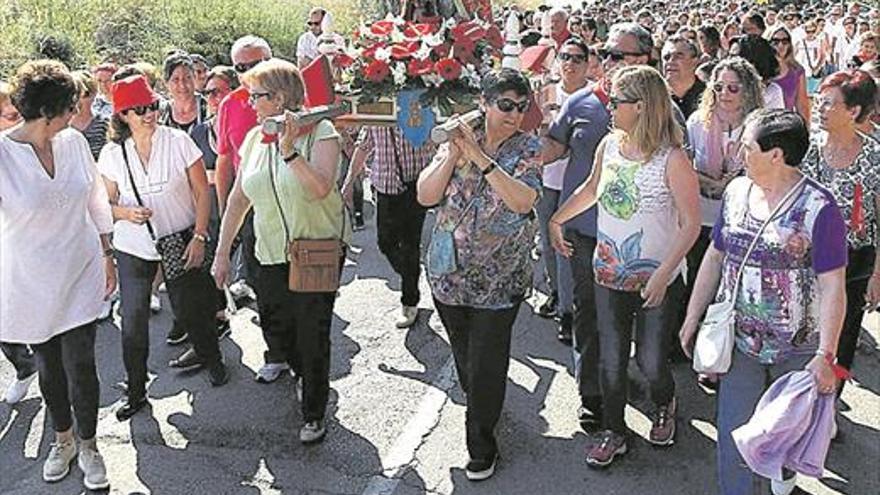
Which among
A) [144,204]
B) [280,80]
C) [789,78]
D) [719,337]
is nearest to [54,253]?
[144,204]

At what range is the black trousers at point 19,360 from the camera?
5504 mm

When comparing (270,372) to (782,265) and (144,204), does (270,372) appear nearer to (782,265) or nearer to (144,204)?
(144,204)

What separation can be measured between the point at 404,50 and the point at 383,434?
2.09 metres

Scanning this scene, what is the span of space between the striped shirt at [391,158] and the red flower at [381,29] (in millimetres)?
1045

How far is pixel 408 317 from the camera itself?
257 inches

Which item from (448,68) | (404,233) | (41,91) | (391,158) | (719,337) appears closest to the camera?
(719,337)

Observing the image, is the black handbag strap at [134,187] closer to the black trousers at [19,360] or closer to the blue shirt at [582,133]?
the black trousers at [19,360]

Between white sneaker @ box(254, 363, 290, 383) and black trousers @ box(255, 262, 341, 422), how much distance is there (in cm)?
58

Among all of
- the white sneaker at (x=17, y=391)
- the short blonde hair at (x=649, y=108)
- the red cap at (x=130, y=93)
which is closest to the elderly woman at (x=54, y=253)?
the red cap at (x=130, y=93)

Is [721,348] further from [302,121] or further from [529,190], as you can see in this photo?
[302,121]

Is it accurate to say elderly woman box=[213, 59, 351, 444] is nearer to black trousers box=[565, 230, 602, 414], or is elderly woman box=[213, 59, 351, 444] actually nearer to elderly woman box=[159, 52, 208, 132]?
black trousers box=[565, 230, 602, 414]

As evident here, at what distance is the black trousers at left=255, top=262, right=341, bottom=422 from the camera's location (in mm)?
4766

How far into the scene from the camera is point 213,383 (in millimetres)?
5633

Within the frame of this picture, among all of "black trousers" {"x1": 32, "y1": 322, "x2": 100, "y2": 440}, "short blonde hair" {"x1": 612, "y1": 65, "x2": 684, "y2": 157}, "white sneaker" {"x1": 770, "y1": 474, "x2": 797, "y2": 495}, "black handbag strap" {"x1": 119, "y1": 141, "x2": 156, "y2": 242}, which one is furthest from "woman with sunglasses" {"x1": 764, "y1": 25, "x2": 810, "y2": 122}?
"black trousers" {"x1": 32, "y1": 322, "x2": 100, "y2": 440}
